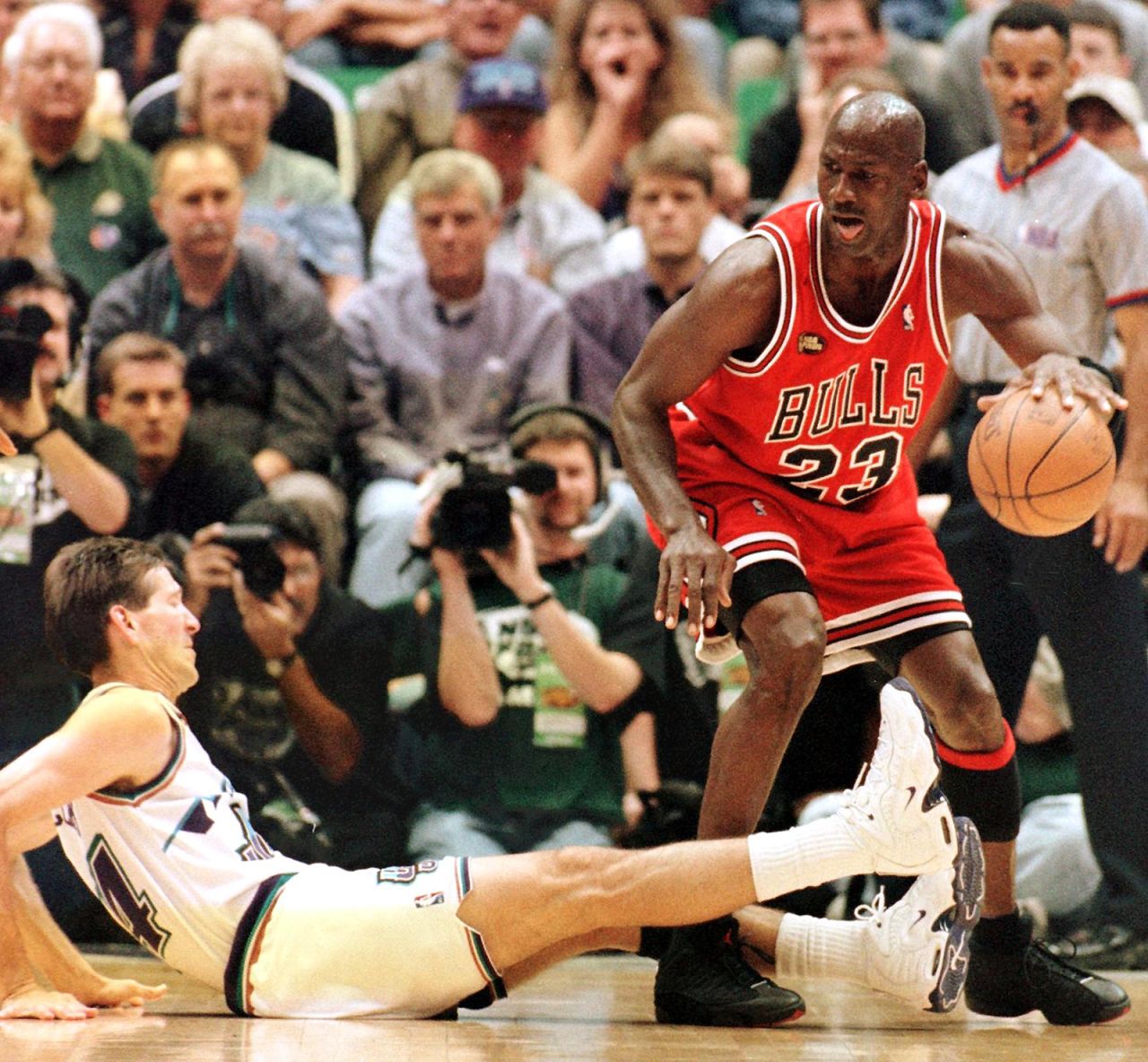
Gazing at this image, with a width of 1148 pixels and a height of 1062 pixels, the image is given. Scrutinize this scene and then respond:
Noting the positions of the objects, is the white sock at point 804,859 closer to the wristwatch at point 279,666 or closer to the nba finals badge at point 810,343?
the nba finals badge at point 810,343

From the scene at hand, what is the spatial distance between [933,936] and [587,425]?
9.00 feet

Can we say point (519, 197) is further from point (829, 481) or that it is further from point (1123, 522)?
point (829, 481)

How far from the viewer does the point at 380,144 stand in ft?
25.1

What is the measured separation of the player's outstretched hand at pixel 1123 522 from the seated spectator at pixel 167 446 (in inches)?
106

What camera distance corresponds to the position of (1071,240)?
211 inches

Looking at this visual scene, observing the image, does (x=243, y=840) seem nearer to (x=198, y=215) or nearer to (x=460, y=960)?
(x=460, y=960)

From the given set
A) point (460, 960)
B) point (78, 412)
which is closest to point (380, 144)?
point (78, 412)

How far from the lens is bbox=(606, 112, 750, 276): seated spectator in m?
6.94

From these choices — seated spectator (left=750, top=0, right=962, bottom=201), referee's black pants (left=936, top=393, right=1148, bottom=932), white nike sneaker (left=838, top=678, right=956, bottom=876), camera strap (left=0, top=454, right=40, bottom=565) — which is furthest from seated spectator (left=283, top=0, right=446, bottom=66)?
white nike sneaker (left=838, top=678, right=956, bottom=876)

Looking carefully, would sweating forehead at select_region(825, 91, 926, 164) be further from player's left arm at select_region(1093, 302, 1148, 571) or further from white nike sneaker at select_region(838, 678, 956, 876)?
player's left arm at select_region(1093, 302, 1148, 571)

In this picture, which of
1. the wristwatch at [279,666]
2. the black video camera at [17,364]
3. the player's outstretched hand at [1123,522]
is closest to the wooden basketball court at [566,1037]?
the player's outstretched hand at [1123,522]

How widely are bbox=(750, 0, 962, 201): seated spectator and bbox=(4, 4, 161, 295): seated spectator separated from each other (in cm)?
253

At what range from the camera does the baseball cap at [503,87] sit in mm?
7250

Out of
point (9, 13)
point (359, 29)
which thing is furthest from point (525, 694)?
point (9, 13)
